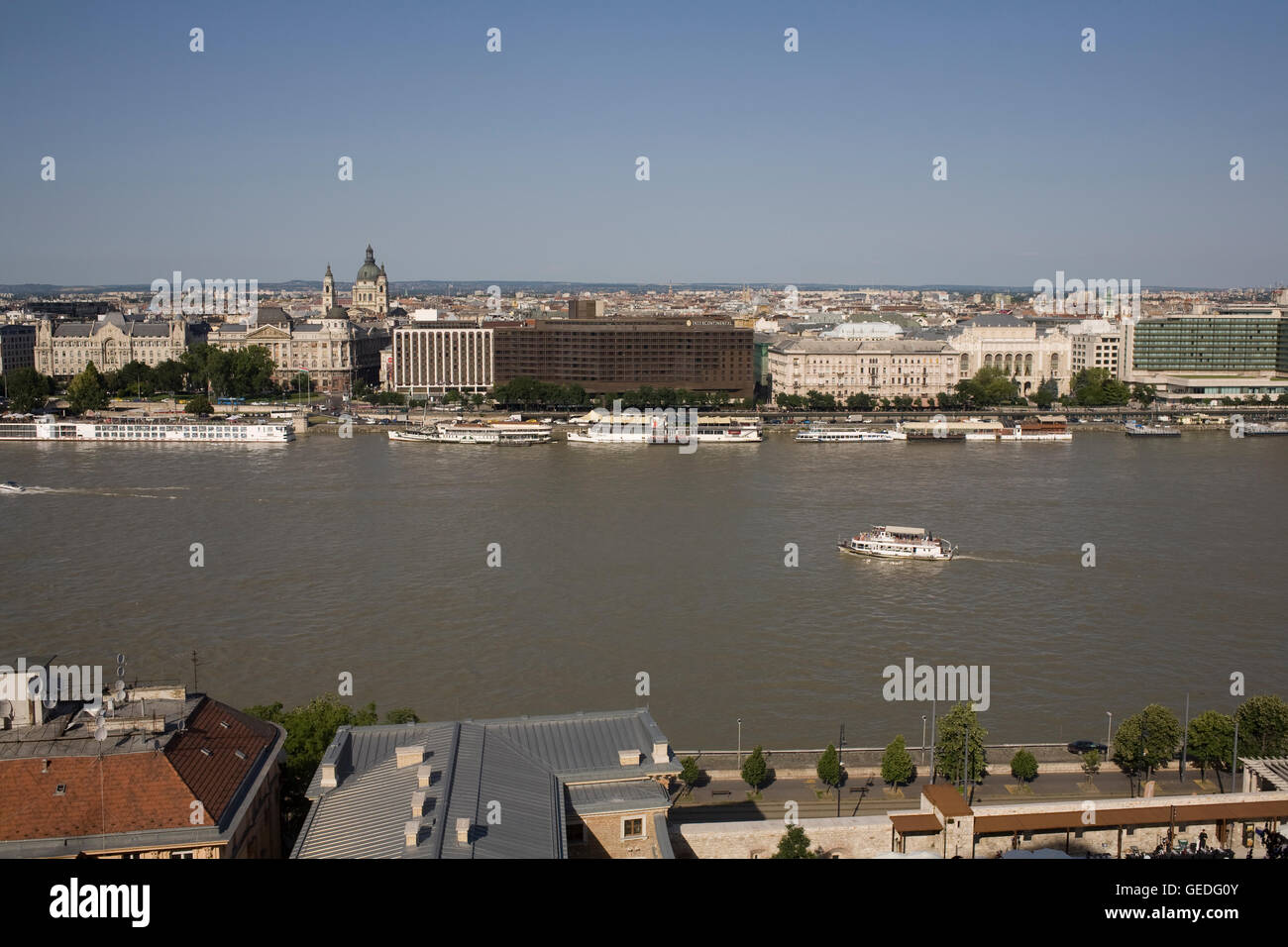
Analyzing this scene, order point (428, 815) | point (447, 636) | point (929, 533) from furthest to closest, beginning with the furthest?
point (929, 533)
point (447, 636)
point (428, 815)

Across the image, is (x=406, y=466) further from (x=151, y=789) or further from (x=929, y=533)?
(x=151, y=789)

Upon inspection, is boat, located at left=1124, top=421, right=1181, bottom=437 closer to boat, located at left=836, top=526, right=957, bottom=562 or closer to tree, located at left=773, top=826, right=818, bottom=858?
boat, located at left=836, top=526, right=957, bottom=562

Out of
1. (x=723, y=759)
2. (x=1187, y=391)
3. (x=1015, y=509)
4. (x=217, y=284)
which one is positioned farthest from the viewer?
(x=217, y=284)

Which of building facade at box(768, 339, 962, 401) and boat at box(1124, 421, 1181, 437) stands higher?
building facade at box(768, 339, 962, 401)

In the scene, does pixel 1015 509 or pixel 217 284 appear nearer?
pixel 1015 509

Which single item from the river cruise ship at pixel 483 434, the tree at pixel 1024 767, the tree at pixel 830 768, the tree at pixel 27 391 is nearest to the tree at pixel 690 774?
the tree at pixel 830 768

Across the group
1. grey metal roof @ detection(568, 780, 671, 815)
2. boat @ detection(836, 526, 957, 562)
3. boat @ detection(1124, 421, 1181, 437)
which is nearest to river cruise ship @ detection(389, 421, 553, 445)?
boat @ detection(1124, 421, 1181, 437)
